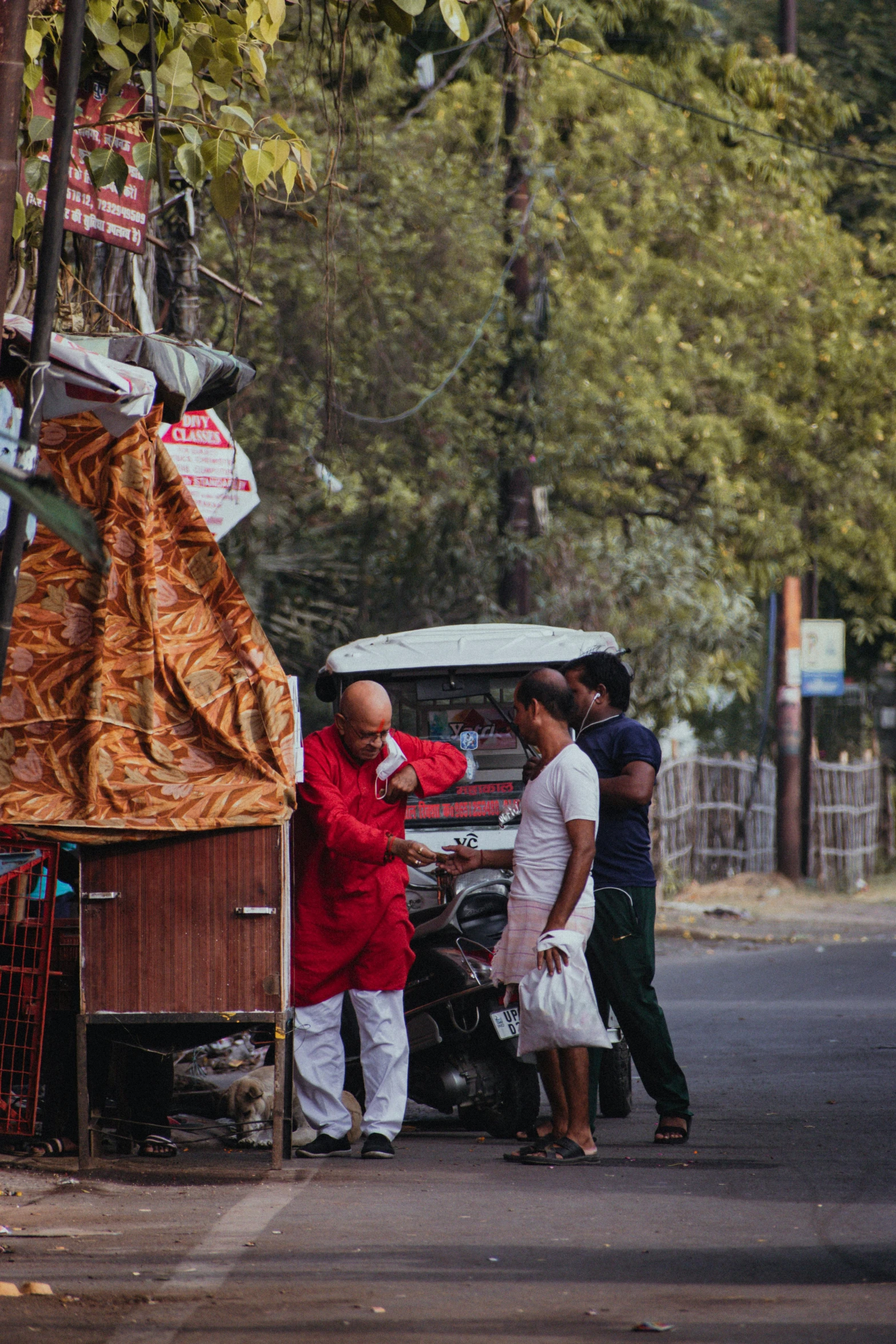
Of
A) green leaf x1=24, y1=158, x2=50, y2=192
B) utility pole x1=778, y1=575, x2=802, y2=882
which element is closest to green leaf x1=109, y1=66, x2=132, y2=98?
green leaf x1=24, y1=158, x2=50, y2=192

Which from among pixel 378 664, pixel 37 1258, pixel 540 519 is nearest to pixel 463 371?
pixel 540 519

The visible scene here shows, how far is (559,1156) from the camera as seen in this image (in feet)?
22.7

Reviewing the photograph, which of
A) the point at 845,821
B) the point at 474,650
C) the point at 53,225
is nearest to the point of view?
the point at 53,225

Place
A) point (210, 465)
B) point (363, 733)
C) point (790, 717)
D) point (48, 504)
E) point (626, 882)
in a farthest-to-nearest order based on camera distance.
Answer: point (790, 717) < point (210, 465) < point (626, 882) < point (363, 733) < point (48, 504)

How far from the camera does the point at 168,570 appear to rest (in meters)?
6.73

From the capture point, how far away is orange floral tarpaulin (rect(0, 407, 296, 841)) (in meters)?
6.47

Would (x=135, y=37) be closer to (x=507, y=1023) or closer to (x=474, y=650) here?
(x=474, y=650)

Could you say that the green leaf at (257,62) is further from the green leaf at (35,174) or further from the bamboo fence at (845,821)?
the bamboo fence at (845,821)

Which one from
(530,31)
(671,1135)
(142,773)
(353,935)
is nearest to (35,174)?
(530,31)

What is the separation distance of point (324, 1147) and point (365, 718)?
67.0 inches

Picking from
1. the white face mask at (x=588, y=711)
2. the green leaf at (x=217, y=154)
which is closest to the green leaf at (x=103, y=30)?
the green leaf at (x=217, y=154)

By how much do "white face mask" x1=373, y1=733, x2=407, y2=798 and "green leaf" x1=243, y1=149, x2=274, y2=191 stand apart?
2.18 metres

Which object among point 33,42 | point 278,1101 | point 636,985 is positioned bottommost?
point 278,1101

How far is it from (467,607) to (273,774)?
13.7 meters
